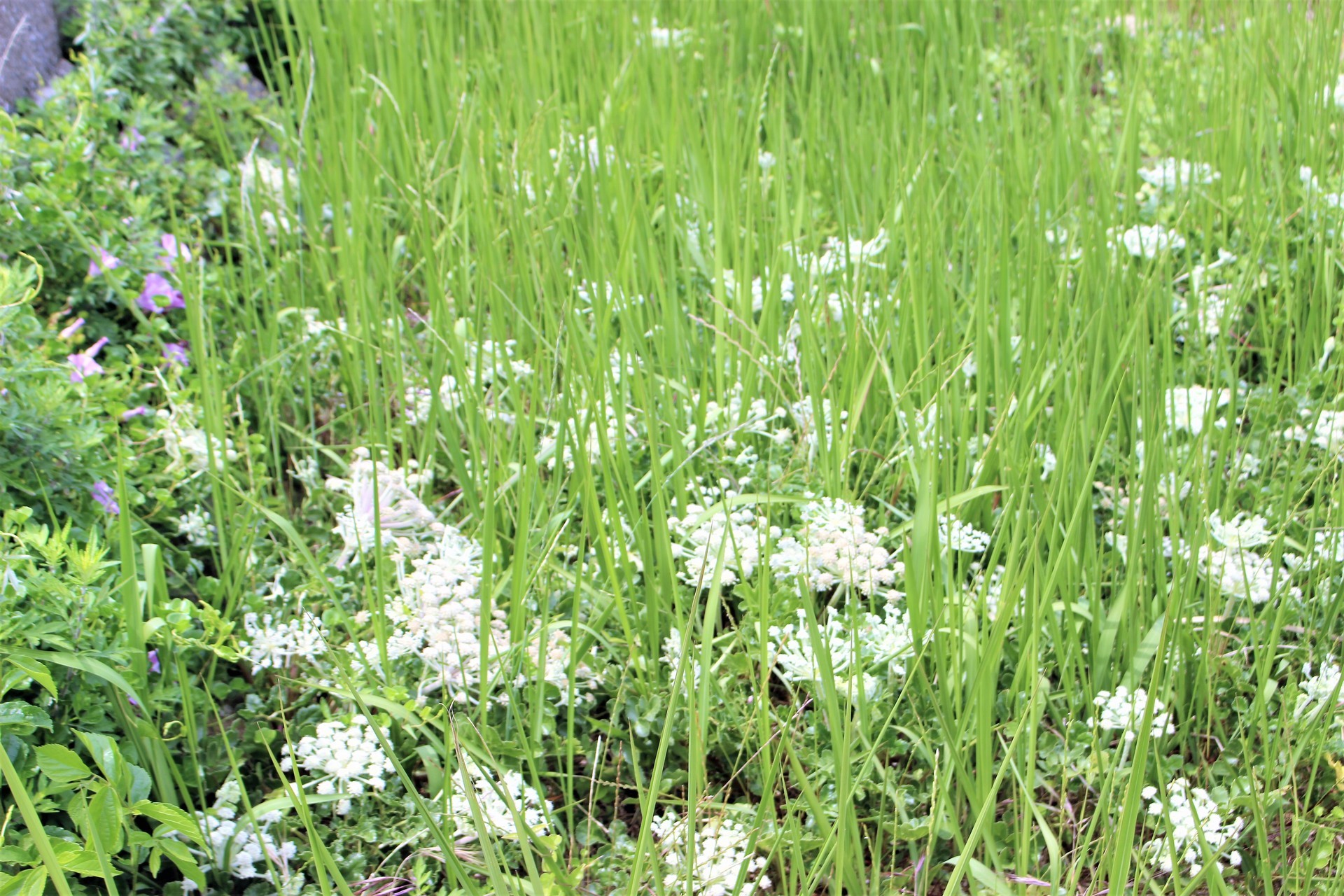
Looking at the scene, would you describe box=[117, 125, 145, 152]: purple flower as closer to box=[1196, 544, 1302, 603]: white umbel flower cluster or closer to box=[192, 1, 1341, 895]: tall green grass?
box=[192, 1, 1341, 895]: tall green grass

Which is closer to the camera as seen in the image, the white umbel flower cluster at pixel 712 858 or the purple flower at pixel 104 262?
the white umbel flower cluster at pixel 712 858

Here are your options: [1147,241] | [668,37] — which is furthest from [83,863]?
[668,37]

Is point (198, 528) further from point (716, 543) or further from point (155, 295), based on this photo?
point (716, 543)

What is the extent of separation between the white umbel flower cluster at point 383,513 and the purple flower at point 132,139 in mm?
1139

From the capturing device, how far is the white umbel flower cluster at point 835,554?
4.02 feet

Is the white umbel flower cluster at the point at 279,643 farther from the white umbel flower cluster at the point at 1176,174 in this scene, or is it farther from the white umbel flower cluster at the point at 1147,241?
the white umbel flower cluster at the point at 1176,174

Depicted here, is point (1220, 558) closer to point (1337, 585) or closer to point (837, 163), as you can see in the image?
point (1337, 585)

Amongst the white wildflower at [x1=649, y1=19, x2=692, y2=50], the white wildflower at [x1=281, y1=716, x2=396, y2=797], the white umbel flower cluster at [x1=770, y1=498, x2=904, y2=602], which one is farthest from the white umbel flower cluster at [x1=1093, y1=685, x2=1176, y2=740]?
the white wildflower at [x1=649, y1=19, x2=692, y2=50]

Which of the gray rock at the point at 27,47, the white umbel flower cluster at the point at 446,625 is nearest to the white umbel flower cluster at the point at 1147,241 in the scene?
the white umbel flower cluster at the point at 446,625

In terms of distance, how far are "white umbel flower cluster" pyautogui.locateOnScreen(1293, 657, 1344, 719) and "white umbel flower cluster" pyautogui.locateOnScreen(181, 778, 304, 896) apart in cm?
114

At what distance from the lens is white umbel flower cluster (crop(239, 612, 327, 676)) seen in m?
1.20

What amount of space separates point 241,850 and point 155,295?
3.78ft

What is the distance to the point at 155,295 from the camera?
71.6 inches

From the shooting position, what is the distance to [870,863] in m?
1.13
